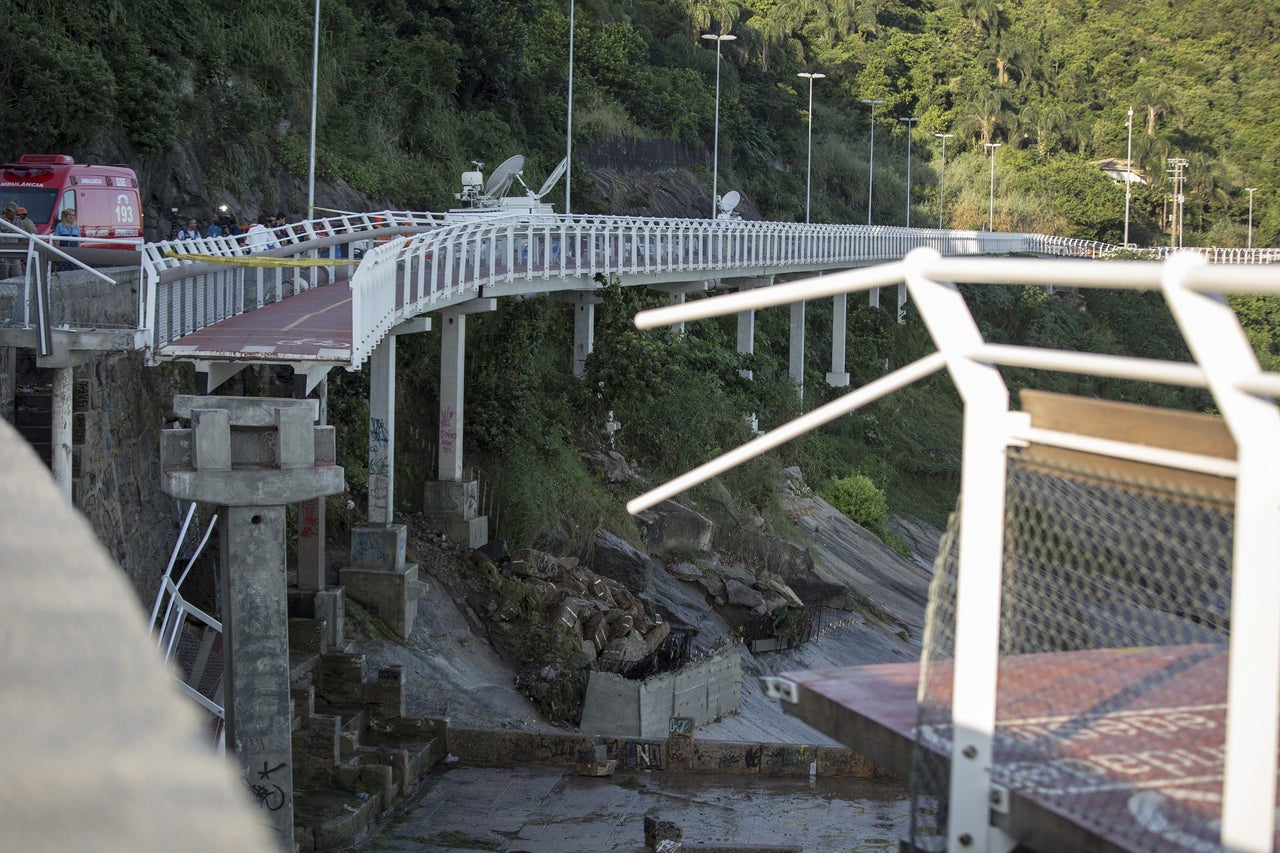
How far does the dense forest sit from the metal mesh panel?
2681 cm

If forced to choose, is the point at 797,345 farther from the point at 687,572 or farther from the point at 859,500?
the point at 687,572

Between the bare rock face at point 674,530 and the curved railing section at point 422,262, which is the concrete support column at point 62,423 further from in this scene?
the bare rock face at point 674,530

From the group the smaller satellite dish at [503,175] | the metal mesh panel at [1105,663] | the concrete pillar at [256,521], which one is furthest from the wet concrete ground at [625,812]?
Answer: the smaller satellite dish at [503,175]

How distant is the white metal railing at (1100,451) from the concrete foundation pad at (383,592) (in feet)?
48.2

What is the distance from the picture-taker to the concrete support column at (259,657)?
12.7 metres

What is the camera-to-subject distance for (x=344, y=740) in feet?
50.8

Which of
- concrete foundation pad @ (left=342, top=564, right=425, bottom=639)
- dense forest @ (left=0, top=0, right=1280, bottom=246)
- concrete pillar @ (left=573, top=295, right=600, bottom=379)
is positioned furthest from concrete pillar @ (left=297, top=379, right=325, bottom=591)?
dense forest @ (left=0, top=0, right=1280, bottom=246)

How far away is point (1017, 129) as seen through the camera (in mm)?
96188

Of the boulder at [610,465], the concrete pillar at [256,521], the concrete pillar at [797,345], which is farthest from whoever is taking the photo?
the concrete pillar at [797,345]

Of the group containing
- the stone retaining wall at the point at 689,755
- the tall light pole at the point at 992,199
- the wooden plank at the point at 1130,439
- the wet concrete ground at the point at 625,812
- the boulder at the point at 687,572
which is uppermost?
the tall light pole at the point at 992,199

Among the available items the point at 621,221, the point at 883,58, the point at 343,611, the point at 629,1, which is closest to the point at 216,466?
the point at 343,611

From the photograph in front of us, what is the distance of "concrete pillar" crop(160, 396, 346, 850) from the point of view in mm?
12367

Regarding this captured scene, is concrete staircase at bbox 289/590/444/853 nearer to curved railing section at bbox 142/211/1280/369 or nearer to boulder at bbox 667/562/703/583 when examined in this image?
curved railing section at bbox 142/211/1280/369

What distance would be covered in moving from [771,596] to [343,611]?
8309 millimetres
